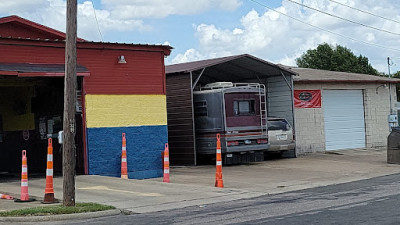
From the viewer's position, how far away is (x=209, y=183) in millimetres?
16953

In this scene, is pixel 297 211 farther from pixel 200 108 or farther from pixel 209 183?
pixel 200 108

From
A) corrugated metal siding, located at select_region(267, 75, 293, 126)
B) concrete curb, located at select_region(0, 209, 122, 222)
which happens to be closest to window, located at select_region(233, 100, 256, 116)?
corrugated metal siding, located at select_region(267, 75, 293, 126)

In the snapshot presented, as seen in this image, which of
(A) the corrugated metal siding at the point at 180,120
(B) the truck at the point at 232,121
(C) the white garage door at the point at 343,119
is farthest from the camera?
(C) the white garage door at the point at 343,119

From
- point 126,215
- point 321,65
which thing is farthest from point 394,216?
point 321,65

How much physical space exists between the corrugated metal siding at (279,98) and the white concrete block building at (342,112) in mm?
899

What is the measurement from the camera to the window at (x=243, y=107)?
71.9 feet

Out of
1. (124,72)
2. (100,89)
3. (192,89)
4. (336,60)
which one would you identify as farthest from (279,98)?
(336,60)

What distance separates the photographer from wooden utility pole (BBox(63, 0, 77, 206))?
11953 millimetres

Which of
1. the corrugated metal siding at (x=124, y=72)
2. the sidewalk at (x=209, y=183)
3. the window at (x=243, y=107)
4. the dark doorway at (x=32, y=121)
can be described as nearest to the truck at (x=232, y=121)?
the window at (x=243, y=107)

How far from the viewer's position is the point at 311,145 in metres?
27.3

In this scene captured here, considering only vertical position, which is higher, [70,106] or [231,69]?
[231,69]

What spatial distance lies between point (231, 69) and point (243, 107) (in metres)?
3.93

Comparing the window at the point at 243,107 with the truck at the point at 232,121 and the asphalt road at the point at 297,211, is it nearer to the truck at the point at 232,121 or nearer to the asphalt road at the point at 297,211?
the truck at the point at 232,121

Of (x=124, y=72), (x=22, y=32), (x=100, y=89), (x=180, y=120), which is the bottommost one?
(x=180, y=120)
